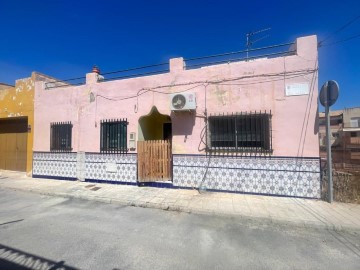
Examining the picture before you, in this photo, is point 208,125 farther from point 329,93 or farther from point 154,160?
point 329,93

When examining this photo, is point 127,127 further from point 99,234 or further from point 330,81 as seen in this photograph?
point 330,81

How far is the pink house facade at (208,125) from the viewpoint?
6.11 meters

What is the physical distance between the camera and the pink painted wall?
20.0 feet

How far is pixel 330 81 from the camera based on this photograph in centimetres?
573

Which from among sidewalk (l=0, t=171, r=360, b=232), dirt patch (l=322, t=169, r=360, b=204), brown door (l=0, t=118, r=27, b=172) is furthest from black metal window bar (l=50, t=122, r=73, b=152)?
dirt patch (l=322, t=169, r=360, b=204)

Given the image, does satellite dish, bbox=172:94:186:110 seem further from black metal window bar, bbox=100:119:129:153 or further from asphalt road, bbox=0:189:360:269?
asphalt road, bbox=0:189:360:269

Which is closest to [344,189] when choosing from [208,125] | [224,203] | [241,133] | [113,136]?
[241,133]

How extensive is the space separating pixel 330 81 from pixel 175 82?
15.5ft

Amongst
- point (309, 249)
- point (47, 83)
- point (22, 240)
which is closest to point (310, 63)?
point (309, 249)

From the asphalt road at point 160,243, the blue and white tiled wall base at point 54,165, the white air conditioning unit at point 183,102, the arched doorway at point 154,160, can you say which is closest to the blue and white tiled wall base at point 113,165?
the arched doorway at point 154,160

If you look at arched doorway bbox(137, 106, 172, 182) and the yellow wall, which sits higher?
the yellow wall

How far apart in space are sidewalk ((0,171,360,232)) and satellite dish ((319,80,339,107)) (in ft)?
9.13

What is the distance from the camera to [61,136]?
9.42 meters

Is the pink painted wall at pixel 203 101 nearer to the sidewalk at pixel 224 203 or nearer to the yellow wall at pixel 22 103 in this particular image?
the yellow wall at pixel 22 103
